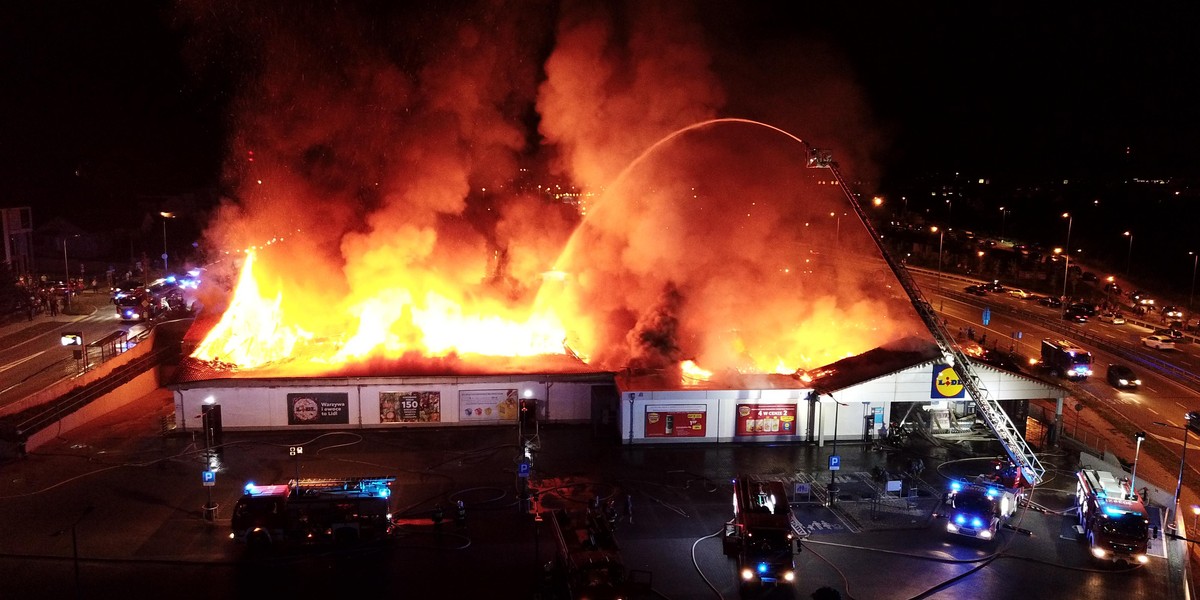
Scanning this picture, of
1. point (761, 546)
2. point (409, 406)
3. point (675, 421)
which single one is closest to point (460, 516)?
point (761, 546)

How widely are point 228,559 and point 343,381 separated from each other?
898cm

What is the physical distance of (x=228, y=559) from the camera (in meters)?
15.9

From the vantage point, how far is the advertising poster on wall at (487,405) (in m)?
25.1

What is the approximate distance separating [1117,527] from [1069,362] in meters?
18.2

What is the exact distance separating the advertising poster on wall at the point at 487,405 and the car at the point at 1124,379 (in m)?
25.3

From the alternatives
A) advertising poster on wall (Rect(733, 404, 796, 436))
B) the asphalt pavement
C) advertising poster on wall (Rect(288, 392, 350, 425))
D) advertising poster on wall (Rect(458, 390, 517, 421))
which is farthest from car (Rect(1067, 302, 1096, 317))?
advertising poster on wall (Rect(288, 392, 350, 425))

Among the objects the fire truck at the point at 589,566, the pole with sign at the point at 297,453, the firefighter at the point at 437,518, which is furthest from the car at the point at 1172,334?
the pole with sign at the point at 297,453

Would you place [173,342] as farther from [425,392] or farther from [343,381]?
[425,392]

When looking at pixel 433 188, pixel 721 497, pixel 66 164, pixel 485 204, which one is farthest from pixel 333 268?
pixel 66 164

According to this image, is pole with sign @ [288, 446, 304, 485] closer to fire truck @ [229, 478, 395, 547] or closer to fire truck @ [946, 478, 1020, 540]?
fire truck @ [229, 478, 395, 547]

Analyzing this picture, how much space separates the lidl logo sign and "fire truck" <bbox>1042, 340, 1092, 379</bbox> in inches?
487

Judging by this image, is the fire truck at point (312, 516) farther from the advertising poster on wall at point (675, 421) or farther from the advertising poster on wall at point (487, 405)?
the advertising poster on wall at point (675, 421)

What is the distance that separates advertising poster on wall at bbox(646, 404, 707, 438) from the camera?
23.5 meters

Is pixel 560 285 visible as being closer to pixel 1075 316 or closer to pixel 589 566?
pixel 589 566
